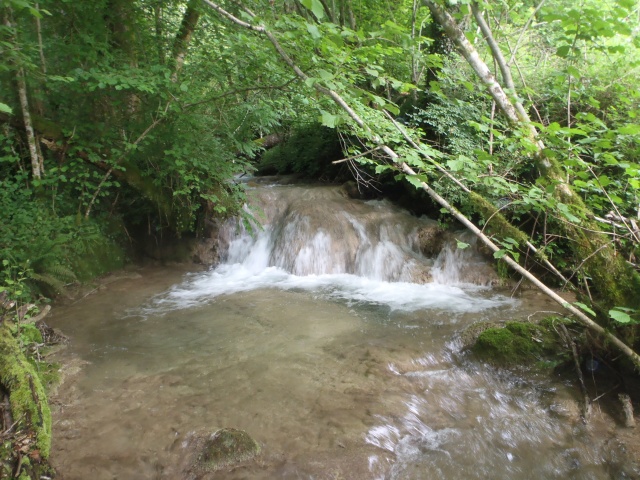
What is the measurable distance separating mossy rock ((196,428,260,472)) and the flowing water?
8 centimetres

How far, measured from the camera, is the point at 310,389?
136 inches

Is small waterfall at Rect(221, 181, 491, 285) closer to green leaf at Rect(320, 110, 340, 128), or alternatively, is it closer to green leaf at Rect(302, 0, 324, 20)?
green leaf at Rect(320, 110, 340, 128)

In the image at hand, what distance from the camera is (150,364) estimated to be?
3900 millimetres

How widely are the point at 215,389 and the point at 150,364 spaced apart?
0.94m

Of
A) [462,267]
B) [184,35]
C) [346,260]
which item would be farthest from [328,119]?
[462,267]

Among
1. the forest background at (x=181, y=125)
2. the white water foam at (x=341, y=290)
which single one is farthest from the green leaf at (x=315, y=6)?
the white water foam at (x=341, y=290)

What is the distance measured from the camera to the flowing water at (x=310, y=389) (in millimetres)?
2693

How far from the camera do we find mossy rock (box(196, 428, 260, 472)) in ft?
8.46

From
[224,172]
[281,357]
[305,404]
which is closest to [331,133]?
[224,172]

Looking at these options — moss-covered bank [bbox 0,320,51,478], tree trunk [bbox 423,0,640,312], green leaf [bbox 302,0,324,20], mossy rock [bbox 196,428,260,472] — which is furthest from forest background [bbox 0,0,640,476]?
mossy rock [bbox 196,428,260,472]

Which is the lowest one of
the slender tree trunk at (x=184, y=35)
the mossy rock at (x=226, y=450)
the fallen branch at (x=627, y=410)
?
the mossy rock at (x=226, y=450)

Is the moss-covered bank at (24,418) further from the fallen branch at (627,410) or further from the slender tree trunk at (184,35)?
the slender tree trunk at (184,35)

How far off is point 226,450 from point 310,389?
3.27 feet

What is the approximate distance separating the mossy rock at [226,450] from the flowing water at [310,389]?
80 millimetres
